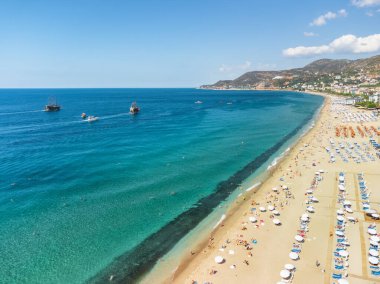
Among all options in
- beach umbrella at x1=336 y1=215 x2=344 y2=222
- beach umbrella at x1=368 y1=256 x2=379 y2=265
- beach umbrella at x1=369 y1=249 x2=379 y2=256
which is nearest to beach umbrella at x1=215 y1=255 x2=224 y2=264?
beach umbrella at x1=368 y1=256 x2=379 y2=265

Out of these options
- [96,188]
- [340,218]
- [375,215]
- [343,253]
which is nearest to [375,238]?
[340,218]

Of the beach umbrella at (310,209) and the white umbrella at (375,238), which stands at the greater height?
the beach umbrella at (310,209)

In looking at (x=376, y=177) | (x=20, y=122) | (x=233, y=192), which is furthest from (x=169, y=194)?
(x=20, y=122)

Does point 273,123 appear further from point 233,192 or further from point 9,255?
point 9,255

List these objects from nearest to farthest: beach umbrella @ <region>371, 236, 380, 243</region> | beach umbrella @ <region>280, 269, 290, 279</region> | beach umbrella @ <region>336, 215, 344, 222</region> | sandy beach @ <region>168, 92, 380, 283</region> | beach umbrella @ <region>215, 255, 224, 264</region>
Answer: beach umbrella @ <region>280, 269, 290, 279</region>, sandy beach @ <region>168, 92, 380, 283</region>, beach umbrella @ <region>215, 255, 224, 264</region>, beach umbrella @ <region>371, 236, 380, 243</region>, beach umbrella @ <region>336, 215, 344, 222</region>

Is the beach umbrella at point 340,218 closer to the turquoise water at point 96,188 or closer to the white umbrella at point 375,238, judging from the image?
the white umbrella at point 375,238

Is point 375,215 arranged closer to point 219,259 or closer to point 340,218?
point 340,218

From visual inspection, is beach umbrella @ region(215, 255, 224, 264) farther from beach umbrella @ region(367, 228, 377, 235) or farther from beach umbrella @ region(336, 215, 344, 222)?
beach umbrella @ region(367, 228, 377, 235)

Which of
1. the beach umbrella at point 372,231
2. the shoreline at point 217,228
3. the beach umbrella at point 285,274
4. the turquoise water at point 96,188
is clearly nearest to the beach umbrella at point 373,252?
the beach umbrella at point 372,231
